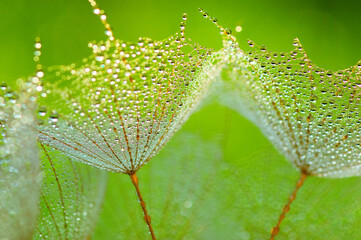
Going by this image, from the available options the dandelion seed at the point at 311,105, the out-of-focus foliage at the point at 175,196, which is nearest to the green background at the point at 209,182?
the out-of-focus foliage at the point at 175,196

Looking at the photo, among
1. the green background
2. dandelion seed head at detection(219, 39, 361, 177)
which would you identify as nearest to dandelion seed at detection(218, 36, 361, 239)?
dandelion seed head at detection(219, 39, 361, 177)

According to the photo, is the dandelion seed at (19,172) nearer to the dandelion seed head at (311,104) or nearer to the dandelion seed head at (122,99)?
the dandelion seed head at (122,99)

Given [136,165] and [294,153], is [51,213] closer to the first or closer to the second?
[136,165]

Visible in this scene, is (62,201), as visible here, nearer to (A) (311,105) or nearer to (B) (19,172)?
(B) (19,172)

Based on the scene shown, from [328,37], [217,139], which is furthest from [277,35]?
[217,139]

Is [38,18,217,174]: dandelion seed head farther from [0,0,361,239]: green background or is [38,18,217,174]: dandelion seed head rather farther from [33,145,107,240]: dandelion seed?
[0,0,361,239]: green background

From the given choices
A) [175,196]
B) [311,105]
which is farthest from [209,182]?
[311,105]

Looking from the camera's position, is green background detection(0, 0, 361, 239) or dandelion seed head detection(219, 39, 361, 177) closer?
dandelion seed head detection(219, 39, 361, 177)

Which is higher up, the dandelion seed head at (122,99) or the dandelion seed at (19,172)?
the dandelion seed head at (122,99)
